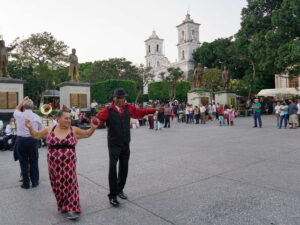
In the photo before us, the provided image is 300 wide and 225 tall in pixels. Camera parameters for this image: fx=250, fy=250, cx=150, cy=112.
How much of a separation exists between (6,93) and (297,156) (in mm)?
16601

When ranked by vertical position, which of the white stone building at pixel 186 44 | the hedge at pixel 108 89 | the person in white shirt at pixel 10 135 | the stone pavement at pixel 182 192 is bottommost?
the stone pavement at pixel 182 192

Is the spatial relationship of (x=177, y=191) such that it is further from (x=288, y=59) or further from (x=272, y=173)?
(x=288, y=59)

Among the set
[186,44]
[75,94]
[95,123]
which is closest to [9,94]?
[75,94]

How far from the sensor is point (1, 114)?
15547 millimetres

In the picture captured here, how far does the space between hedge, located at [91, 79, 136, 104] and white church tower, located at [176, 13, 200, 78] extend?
132 feet

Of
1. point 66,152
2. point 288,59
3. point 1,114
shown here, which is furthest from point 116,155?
point 288,59

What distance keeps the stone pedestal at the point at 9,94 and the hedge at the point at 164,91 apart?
3788cm

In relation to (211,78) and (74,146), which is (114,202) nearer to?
(74,146)

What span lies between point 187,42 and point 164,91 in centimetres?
3132

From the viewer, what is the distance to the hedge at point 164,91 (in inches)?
2095

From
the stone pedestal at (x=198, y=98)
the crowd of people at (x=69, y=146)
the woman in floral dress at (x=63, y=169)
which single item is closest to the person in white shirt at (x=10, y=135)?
the crowd of people at (x=69, y=146)

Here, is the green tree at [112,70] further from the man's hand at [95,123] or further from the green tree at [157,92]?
the man's hand at [95,123]

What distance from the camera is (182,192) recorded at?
13.7 feet

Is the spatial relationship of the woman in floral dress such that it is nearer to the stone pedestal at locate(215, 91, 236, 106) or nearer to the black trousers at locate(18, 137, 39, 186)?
the black trousers at locate(18, 137, 39, 186)
